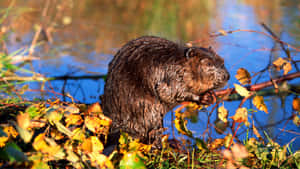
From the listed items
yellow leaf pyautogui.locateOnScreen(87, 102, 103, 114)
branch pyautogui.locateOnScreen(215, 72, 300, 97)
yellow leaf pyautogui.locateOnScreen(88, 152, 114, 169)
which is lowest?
yellow leaf pyautogui.locateOnScreen(88, 152, 114, 169)

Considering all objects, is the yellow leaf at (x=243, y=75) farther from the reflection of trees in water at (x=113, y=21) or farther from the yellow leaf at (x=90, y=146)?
the reflection of trees in water at (x=113, y=21)

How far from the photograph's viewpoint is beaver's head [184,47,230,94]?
267 centimetres

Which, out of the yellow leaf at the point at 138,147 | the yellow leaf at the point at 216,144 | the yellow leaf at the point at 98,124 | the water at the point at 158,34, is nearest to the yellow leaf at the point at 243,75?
the water at the point at 158,34

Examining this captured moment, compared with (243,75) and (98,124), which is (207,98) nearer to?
(243,75)

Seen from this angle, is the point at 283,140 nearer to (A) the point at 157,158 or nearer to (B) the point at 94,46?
(A) the point at 157,158

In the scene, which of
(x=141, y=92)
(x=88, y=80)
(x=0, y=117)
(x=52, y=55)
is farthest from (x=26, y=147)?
(x=52, y=55)

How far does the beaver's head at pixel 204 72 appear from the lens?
2670 mm

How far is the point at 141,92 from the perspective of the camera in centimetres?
242

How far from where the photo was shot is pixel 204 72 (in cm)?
273

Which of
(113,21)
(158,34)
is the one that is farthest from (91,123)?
(113,21)

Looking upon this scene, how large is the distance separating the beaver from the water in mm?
288

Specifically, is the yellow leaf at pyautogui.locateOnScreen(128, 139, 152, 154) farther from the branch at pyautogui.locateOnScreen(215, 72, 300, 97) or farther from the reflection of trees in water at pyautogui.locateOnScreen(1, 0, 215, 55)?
the reflection of trees in water at pyautogui.locateOnScreen(1, 0, 215, 55)

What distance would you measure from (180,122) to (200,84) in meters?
0.51

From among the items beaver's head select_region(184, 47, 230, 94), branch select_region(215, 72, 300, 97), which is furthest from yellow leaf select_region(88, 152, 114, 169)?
branch select_region(215, 72, 300, 97)
